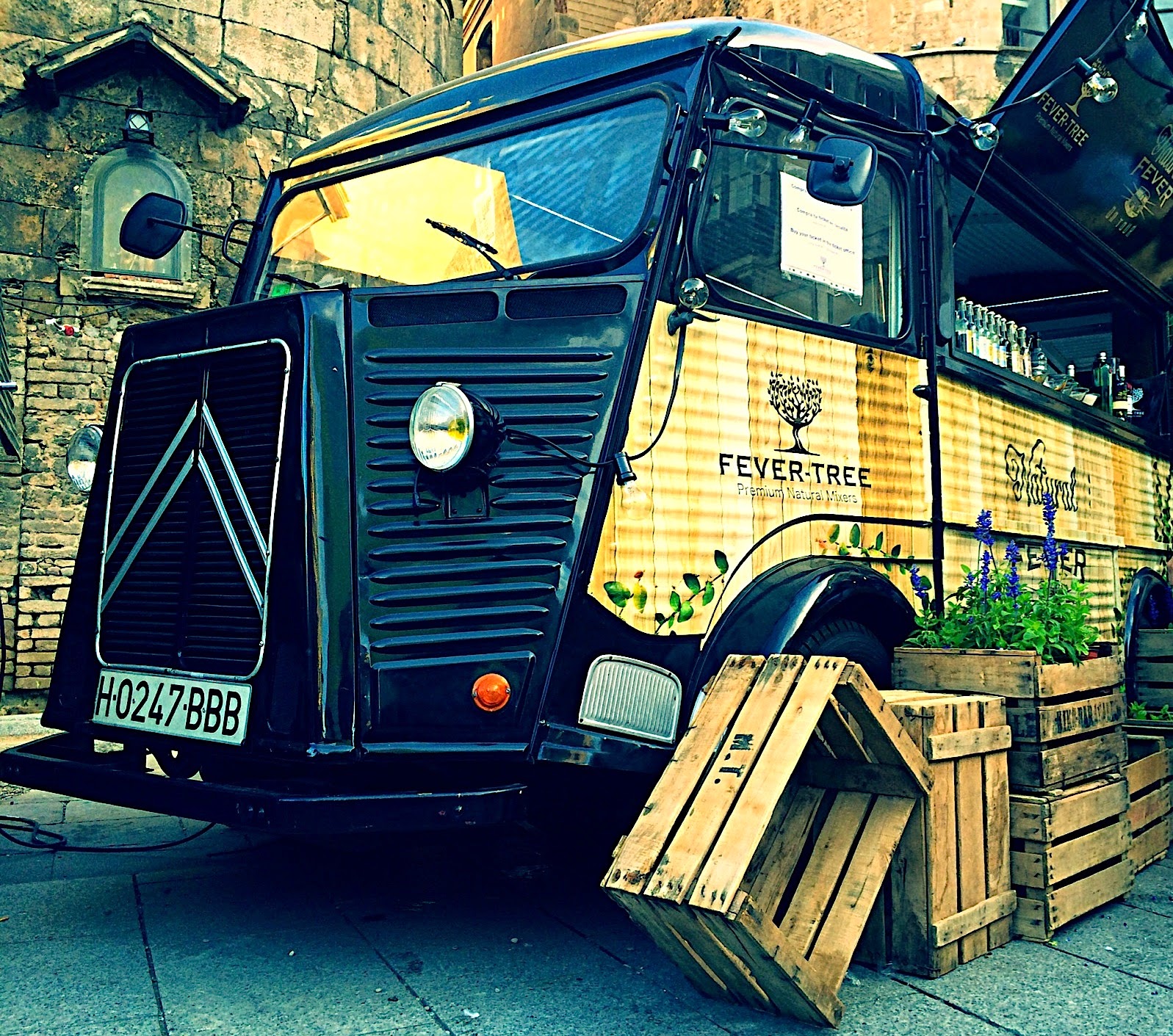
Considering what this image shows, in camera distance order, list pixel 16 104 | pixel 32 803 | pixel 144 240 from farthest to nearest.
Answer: pixel 16 104, pixel 32 803, pixel 144 240

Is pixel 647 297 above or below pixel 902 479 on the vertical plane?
above

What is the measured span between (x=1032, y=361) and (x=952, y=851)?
3.85 metres

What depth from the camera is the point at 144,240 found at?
5.36 m

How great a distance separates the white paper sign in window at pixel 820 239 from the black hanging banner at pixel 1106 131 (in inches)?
57.1

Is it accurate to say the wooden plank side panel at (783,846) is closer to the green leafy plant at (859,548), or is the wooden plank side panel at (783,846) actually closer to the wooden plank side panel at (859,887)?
the wooden plank side panel at (859,887)

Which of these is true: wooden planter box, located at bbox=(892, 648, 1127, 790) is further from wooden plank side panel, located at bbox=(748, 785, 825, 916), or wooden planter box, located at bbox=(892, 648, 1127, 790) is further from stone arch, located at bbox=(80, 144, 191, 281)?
stone arch, located at bbox=(80, 144, 191, 281)

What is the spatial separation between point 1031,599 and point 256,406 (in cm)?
291

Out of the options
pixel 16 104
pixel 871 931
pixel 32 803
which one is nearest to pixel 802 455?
pixel 871 931

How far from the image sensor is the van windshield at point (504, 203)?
4.19 meters

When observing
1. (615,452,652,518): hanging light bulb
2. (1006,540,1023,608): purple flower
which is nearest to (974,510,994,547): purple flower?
(1006,540,1023,608): purple flower

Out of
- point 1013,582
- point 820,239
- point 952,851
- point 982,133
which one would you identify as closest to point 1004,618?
point 1013,582

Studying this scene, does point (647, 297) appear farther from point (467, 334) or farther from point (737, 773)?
point (737, 773)

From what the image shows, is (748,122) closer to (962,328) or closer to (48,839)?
(962,328)

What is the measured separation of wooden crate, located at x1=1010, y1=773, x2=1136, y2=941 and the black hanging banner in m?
3.16
